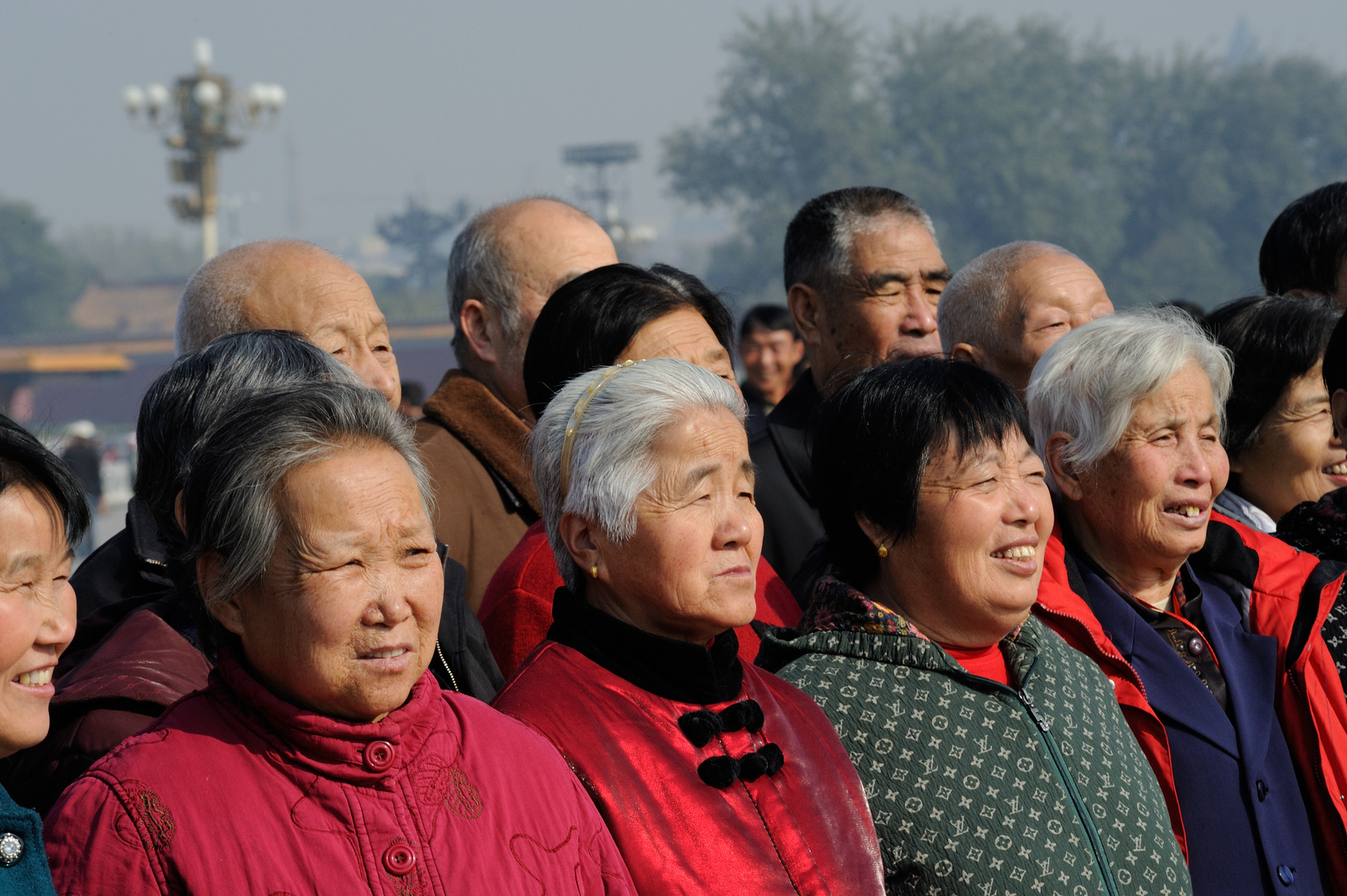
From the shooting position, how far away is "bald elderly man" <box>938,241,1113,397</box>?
3.96 m

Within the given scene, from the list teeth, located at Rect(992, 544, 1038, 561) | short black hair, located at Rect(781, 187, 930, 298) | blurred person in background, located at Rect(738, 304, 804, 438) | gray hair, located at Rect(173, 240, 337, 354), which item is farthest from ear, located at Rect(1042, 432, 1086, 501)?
blurred person in background, located at Rect(738, 304, 804, 438)

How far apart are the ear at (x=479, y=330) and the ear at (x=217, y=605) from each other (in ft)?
6.94

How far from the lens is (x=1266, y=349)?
148 inches

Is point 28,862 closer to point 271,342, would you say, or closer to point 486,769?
point 486,769

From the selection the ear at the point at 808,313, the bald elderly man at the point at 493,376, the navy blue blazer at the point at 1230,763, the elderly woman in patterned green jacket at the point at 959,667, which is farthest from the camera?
the ear at the point at 808,313

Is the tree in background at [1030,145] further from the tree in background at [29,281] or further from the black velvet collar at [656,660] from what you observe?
the black velvet collar at [656,660]

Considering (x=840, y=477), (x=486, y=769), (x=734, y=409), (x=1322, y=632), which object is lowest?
(x=1322, y=632)

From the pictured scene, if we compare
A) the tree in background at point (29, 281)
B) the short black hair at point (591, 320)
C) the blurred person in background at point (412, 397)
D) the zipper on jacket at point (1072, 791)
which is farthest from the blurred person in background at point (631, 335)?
the tree in background at point (29, 281)

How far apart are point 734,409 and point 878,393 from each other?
337mm

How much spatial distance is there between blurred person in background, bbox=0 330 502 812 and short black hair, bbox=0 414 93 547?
6.4 inches

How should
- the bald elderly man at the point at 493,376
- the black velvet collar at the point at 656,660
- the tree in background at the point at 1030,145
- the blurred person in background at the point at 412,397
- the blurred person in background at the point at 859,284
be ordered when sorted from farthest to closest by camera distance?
1. the tree in background at the point at 1030,145
2. the blurred person in background at the point at 412,397
3. the blurred person in background at the point at 859,284
4. the bald elderly man at the point at 493,376
5. the black velvet collar at the point at 656,660

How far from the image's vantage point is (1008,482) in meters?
2.67

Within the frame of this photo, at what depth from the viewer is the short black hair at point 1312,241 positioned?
14.5ft

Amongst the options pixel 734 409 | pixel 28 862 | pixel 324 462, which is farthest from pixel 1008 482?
pixel 28 862
